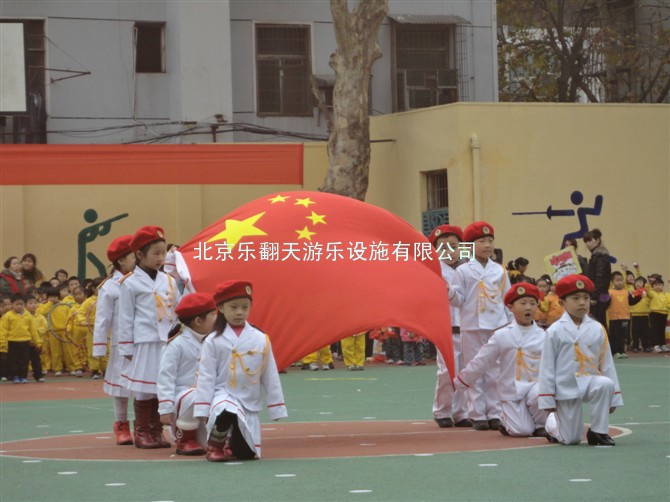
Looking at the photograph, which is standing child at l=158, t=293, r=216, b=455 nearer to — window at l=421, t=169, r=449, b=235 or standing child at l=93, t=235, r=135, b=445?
standing child at l=93, t=235, r=135, b=445

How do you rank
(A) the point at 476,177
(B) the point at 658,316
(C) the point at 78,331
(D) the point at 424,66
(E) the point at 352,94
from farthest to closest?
1. (D) the point at 424,66
2. (A) the point at 476,177
3. (E) the point at 352,94
4. (B) the point at 658,316
5. (C) the point at 78,331

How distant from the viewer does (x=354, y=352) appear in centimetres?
2161

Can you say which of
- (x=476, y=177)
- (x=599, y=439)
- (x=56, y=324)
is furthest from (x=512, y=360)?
(x=476, y=177)

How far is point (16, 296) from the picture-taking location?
21.7 m

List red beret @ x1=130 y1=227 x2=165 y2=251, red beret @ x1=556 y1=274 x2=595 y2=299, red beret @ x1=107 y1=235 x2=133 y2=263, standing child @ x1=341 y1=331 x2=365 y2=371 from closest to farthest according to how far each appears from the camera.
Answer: red beret @ x1=556 y1=274 x2=595 y2=299
red beret @ x1=130 y1=227 x2=165 y2=251
red beret @ x1=107 y1=235 x2=133 y2=263
standing child @ x1=341 y1=331 x2=365 y2=371

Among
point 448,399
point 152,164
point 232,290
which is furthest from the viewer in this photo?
point 152,164

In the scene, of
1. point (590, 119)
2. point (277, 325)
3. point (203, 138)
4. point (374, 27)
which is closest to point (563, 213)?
point (590, 119)

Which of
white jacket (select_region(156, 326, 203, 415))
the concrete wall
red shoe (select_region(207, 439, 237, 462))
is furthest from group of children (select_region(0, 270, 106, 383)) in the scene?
red shoe (select_region(207, 439, 237, 462))

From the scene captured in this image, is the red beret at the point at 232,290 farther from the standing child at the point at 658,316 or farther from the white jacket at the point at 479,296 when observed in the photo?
the standing child at the point at 658,316

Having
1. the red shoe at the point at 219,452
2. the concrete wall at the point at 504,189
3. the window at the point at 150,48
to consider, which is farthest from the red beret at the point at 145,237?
the window at the point at 150,48

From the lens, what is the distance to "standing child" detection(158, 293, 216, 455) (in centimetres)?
1127

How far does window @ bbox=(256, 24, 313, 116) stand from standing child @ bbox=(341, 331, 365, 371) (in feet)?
31.5

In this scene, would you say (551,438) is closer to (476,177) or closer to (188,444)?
(188,444)

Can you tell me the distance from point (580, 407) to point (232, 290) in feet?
9.21
